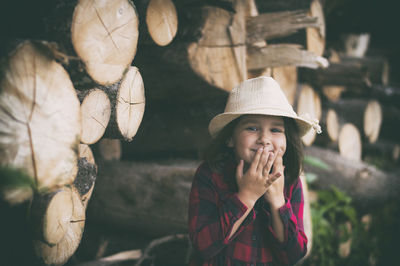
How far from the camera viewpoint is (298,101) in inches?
129

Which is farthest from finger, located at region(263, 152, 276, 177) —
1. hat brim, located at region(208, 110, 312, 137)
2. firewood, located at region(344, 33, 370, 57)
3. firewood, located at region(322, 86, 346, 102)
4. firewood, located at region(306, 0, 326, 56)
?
firewood, located at region(344, 33, 370, 57)

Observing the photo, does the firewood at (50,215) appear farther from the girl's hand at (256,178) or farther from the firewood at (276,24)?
the firewood at (276,24)

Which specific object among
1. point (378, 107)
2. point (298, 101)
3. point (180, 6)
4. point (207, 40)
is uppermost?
point (180, 6)

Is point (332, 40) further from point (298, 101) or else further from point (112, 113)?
point (112, 113)

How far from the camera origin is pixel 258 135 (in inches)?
65.0

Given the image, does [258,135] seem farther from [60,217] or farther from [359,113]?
[359,113]

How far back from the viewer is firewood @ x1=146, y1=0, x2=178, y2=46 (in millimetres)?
1678

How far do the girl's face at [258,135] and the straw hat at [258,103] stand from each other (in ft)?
0.22

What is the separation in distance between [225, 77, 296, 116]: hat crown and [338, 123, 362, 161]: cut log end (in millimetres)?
2954

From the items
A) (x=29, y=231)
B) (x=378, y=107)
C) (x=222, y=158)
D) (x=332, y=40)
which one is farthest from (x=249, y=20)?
(x=378, y=107)

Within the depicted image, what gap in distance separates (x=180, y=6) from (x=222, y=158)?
1.06 m

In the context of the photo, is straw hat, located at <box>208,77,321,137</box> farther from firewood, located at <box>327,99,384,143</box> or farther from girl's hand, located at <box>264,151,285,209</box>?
firewood, located at <box>327,99,384,143</box>

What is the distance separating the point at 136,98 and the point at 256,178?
0.73 meters

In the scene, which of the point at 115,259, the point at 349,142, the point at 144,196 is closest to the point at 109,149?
the point at 144,196
